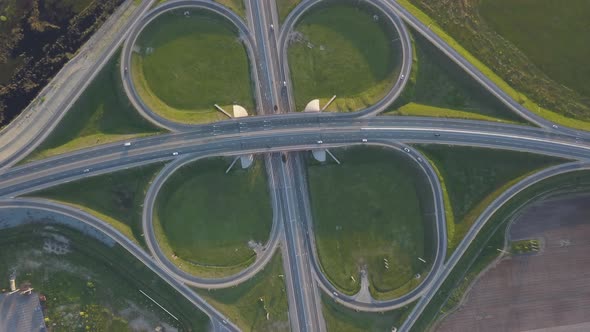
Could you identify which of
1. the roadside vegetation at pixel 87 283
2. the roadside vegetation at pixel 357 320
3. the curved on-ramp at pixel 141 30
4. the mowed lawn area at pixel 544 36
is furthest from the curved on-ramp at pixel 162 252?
the mowed lawn area at pixel 544 36

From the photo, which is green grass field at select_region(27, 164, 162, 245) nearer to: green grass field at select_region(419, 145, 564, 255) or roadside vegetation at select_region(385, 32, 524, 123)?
roadside vegetation at select_region(385, 32, 524, 123)

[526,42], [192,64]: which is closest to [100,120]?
[192,64]

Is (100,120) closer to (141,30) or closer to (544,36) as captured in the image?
(141,30)

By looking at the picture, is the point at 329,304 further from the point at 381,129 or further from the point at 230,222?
the point at 381,129

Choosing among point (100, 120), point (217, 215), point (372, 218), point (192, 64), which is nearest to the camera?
point (100, 120)

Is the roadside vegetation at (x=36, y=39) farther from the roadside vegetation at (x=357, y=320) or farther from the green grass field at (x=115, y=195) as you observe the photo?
the roadside vegetation at (x=357, y=320)
